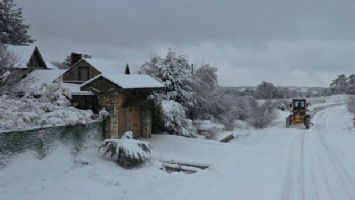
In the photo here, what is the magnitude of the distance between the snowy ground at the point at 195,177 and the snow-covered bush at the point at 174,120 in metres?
5.33

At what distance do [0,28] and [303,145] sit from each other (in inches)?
1213

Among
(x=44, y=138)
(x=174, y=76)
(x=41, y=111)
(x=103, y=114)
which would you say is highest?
(x=174, y=76)

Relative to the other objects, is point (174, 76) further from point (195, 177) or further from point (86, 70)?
point (195, 177)

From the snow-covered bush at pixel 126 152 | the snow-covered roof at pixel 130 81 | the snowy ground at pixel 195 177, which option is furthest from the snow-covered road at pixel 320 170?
the snow-covered roof at pixel 130 81

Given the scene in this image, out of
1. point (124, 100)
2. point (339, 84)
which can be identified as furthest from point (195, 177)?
point (339, 84)

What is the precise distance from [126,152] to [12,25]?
33063mm

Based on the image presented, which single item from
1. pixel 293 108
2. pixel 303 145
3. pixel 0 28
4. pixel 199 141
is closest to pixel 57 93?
pixel 199 141

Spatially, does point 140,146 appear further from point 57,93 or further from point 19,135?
point 19,135

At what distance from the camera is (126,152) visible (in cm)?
1520

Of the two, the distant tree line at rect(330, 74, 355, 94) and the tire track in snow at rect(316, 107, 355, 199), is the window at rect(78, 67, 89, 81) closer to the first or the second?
the tire track in snow at rect(316, 107, 355, 199)

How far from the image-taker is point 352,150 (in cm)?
1936

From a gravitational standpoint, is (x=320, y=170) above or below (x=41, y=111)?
below

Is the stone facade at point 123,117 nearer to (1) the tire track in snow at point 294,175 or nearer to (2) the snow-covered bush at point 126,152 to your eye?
(2) the snow-covered bush at point 126,152

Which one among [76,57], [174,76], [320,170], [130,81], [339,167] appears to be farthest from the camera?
[76,57]
